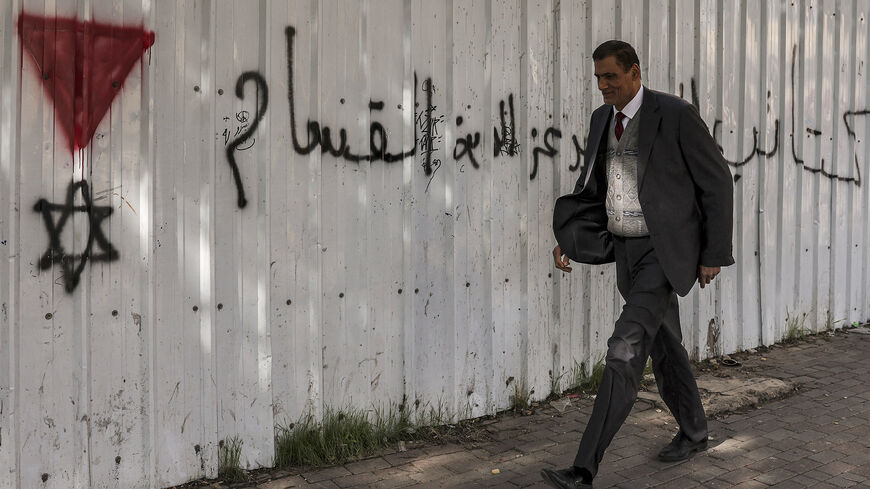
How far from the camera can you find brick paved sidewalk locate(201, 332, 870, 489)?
375 centimetres

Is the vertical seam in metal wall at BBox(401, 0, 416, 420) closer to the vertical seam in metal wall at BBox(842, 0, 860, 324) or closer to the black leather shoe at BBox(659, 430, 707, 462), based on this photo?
the black leather shoe at BBox(659, 430, 707, 462)

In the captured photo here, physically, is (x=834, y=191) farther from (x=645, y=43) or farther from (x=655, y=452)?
(x=655, y=452)

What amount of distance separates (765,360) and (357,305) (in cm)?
372

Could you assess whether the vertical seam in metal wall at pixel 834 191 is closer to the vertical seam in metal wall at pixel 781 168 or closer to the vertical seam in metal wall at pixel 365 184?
the vertical seam in metal wall at pixel 781 168

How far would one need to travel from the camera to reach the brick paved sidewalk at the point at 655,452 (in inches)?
148

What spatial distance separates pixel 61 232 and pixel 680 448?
3.05 meters

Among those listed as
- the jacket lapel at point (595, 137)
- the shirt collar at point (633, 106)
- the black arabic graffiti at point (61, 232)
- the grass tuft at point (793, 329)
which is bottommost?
the grass tuft at point (793, 329)

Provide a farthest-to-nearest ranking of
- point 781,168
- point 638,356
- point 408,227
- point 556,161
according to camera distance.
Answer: point 781,168 < point 556,161 < point 408,227 < point 638,356

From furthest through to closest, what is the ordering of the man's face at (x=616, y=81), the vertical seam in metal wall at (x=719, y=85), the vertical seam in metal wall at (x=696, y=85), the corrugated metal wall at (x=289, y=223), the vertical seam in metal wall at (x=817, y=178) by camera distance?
1. the vertical seam in metal wall at (x=817, y=178)
2. the vertical seam in metal wall at (x=719, y=85)
3. the vertical seam in metal wall at (x=696, y=85)
4. the man's face at (x=616, y=81)
5. the corrugated metal wall at (x=289, y=223)

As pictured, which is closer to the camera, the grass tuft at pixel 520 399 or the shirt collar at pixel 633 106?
the shirt collar at pixel 633 106

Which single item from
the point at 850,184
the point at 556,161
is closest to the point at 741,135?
the point at 850,184

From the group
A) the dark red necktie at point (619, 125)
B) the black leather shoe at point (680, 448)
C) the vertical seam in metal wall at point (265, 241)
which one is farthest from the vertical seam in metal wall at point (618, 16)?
the black leather shoe at point (680, 448)

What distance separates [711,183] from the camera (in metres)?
3.79

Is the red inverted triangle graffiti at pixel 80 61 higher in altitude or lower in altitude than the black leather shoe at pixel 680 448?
higher
